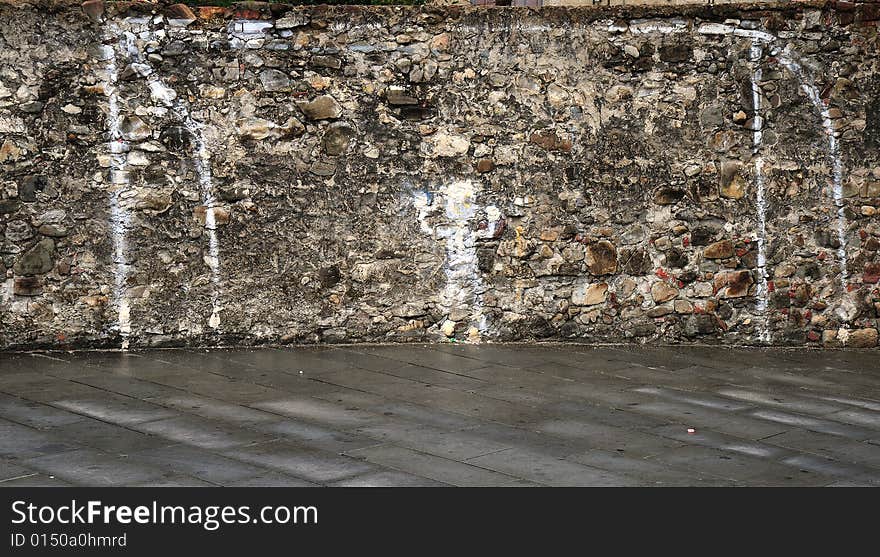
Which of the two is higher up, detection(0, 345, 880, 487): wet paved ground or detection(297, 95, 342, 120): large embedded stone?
detection(297, 95, 342, 120): large embedded stone

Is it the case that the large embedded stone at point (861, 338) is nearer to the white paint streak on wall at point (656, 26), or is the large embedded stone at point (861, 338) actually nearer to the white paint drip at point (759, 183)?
the white paint drip at point (759, 183)

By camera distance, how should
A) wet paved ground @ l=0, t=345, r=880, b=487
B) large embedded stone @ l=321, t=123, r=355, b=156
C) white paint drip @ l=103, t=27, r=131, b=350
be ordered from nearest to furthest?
wet paved ground @ l=0, t=345, r=880, b=487
white paint drip @ l=103, t=27, r=131, b=350
large embedded stone @ l=321, t=123, r=355, b=156

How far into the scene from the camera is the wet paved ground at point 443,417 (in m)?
4.37

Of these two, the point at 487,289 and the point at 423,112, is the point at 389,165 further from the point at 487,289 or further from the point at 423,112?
the point at 487,289

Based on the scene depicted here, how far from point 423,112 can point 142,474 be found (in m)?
3.16

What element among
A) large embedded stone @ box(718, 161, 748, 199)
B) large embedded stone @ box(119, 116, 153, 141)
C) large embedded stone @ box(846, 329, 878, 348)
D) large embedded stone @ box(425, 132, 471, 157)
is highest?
large embedded stone @ box(119, 116, 153, 141)

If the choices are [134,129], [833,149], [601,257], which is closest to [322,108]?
[134,129]

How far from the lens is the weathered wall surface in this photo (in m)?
6.40

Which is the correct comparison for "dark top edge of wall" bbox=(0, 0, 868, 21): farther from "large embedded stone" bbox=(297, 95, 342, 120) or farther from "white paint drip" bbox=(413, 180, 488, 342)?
"white paint drip" bbox=(413, 180, 488, 342)

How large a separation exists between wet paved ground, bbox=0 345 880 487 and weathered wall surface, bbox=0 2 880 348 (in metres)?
0.28

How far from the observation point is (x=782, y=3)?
6.73 m

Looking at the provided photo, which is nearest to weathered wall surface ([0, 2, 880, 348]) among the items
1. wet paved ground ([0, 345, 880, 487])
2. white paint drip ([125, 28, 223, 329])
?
white paint drip ([125, 28, 223, 329])

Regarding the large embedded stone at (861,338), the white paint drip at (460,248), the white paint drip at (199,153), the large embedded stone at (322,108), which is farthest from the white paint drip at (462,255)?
the large embedded stone at (861,338)
